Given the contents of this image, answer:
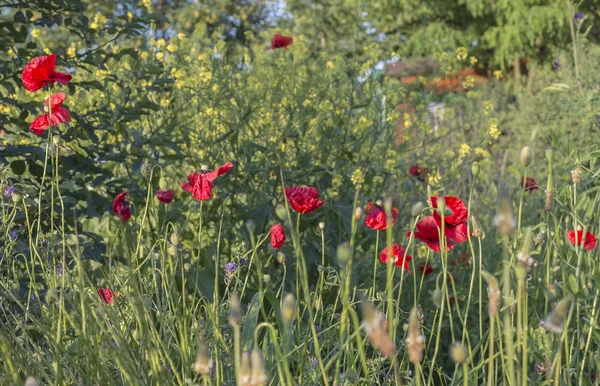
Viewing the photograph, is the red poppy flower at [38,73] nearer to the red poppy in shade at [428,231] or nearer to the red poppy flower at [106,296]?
the red poppy flower at [106,296]

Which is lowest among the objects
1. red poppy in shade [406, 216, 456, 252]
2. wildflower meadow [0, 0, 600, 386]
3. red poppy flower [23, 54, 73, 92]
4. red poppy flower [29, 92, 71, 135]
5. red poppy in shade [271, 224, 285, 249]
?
wildflower meadow [0, 0, 600, 386]

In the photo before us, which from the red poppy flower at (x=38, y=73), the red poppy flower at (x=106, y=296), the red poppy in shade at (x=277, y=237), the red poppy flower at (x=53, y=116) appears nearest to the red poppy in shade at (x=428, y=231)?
the red poppy in shade at (x=277, y=237)

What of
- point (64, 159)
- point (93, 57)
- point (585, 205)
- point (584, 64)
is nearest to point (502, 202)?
point (585, 205)

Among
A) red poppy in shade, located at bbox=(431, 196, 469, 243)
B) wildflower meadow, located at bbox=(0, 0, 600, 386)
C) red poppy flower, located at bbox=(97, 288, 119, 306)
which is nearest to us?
red poppy in shade, located at bbox=(431, 196, 469, 243)

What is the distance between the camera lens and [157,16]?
104 inches

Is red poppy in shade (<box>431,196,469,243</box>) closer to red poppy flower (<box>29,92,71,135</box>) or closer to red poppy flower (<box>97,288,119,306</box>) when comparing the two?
red poppy flower (<box>97,288,119,306</box>)

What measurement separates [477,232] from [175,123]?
5.66 feet

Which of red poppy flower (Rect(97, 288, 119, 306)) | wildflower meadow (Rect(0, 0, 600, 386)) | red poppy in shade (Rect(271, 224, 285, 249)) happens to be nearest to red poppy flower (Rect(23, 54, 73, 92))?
wildflower meadow (Rect(0, 0, 600, 386))

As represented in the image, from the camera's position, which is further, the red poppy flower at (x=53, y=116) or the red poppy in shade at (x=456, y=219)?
the red poppy flower at (x=53, y=116)

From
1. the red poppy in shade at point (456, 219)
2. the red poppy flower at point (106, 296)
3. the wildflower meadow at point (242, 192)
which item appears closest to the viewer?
the red poppy in shade at point (456, 219)

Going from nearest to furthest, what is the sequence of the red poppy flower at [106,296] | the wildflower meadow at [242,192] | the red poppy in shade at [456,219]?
the red poppy in shade at [456,219], the red poppy flower at [106,296], the wildflower meadow at [242,192]

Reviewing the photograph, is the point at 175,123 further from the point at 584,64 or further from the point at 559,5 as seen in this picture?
the point at 559,5

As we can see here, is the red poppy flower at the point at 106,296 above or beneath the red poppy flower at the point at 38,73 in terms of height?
beneath

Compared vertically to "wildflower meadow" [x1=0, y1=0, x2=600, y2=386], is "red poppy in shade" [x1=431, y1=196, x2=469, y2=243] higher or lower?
higher
